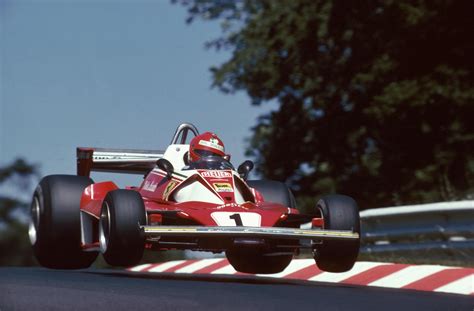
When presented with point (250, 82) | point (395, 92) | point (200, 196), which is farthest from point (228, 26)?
point (200, 196)

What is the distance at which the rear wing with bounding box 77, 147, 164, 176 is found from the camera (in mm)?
11539

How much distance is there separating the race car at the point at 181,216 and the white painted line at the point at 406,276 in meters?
0.46

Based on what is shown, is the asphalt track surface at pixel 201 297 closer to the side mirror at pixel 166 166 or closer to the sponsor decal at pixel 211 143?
the side mirror at pixel 166 166

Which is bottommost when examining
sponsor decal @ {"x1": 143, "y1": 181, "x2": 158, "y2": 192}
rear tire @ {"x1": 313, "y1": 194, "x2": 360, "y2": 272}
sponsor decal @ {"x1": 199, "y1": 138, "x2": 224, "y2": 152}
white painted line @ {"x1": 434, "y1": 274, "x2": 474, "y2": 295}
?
white painted line @ {"x1": 434, "y1": 274, "x2": 474, "y2": 295}

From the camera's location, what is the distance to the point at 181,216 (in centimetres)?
935

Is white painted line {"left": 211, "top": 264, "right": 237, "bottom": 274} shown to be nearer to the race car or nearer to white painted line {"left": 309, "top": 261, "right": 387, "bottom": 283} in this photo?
the race car

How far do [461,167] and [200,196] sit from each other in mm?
11554

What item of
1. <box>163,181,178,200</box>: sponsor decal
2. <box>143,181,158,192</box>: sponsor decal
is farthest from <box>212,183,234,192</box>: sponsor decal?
<box>143,181,158,192</box>: sponsor decal

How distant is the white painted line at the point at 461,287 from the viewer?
884cm

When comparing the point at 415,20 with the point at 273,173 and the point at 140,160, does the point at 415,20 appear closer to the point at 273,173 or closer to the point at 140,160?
the point at 273,173

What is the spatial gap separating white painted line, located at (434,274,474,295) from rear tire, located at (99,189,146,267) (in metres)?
2.35

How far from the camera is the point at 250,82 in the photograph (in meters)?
23.3

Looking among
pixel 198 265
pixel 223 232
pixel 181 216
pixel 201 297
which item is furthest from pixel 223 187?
pixel 201 297

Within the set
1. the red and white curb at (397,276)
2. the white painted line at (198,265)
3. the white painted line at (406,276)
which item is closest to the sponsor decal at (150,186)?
the red and white curb at (397,276)
